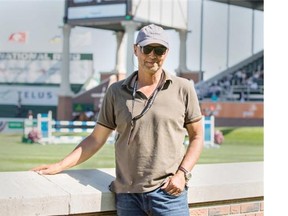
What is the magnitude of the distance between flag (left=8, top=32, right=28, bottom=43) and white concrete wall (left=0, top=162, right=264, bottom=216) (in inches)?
811

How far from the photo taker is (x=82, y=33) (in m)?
25.3

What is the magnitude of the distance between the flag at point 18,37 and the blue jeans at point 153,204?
2113 cm

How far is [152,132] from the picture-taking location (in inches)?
75.2

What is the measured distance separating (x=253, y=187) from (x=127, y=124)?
93 centimetres

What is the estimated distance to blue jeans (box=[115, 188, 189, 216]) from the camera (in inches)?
75.1

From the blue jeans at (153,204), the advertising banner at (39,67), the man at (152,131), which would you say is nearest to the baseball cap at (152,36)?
the man at (152,131)

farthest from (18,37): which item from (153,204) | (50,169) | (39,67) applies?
(153,204)

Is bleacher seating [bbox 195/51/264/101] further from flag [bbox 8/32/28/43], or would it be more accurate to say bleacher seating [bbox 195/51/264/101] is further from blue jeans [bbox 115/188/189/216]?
blue jeans [bbox 115/188/189/216]

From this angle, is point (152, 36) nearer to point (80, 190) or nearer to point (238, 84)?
point (80, 190)

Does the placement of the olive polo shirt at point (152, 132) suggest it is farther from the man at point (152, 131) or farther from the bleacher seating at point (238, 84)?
the bleacher seating at point (238, 84)

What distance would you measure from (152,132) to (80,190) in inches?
17.0

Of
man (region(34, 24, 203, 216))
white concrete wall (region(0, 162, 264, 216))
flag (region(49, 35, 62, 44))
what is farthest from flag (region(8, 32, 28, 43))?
man (region(34, 24, 203, 216))

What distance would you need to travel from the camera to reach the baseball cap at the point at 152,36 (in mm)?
1898
